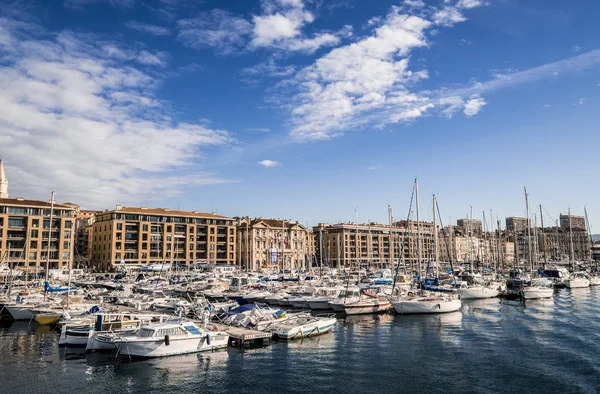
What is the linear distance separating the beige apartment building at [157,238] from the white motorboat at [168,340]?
3758 inches

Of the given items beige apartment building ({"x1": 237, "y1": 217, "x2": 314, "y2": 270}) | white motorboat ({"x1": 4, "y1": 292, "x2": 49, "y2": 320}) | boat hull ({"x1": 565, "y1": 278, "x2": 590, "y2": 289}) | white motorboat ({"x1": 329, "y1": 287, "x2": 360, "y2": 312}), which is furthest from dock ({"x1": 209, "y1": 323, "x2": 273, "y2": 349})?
beige apartment building ({"x1": 237, "y1": 217, "x2": 314, "y2": 270})

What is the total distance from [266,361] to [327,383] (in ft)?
23.2

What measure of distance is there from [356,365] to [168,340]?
47.1 ft

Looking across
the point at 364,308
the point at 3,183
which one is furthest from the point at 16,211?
the point at 364,308

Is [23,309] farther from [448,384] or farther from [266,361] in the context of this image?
[448,384]

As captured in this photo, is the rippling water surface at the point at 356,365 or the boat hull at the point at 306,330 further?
the boat hull at the point at 306,330

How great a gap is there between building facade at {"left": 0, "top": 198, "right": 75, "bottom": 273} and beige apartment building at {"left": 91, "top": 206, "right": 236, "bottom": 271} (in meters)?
13.7

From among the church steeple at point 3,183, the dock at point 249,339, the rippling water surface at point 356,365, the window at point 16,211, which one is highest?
the church steeple at point 3,183

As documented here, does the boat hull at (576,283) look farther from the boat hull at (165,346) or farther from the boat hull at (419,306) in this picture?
the boat hull at (165,346)

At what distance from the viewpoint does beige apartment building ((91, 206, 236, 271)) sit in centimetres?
13562

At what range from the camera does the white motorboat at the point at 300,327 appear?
41.7 meters

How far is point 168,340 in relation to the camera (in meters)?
35.2

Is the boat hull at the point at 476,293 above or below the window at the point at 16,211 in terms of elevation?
below

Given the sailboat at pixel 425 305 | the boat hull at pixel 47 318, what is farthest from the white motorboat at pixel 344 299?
the boat hull at pixel 47 318
